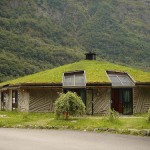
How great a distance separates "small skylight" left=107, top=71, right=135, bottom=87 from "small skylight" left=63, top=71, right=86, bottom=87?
2.65 metres

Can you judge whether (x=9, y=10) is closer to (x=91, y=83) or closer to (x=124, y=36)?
(x=124, y=36)

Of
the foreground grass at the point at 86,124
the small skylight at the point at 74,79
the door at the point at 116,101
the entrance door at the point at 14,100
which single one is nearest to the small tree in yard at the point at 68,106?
the foreground grass at the point at 86,124

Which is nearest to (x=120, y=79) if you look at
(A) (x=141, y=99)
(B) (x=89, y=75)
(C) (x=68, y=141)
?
(A) (x=141, y=99)

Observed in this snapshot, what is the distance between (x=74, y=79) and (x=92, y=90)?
260 centimetres

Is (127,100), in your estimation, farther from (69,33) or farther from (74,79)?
(69,33)

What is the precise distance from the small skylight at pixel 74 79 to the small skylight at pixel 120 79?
8.69 ft

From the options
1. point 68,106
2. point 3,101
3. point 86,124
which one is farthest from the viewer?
point 3,101

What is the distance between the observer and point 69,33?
517ft

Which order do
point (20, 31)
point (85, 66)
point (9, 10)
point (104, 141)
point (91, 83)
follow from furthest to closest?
point (9, 10) → point (20, 31) → point (85, 66) → point (91, 83) → point (104, 141)

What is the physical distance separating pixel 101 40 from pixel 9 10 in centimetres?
3679

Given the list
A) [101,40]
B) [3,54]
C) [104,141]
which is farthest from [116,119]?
[101,40]

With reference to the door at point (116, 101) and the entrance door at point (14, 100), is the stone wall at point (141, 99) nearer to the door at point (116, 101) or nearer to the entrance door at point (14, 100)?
the door at point (116, 101)

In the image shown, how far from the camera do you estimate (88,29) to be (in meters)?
163

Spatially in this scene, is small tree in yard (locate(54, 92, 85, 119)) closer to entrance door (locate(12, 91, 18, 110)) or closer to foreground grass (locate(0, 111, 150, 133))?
foreground grass (locate(0, 111, 150, 133))
